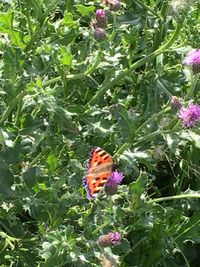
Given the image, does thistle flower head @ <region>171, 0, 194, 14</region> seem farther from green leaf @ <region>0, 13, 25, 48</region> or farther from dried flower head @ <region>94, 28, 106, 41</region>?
green leaf @ <region>0, 13, 25, 48</region>

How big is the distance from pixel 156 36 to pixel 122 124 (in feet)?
2.15

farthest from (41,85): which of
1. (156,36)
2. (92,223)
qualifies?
(156,36)

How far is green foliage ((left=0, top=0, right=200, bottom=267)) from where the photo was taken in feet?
7.42

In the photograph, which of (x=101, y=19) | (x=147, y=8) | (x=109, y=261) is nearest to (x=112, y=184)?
(x=109, y=261)

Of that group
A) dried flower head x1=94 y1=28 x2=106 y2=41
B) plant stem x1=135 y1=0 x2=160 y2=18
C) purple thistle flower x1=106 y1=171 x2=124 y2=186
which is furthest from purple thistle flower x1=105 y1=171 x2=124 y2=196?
plant stem x1=135 y1=0 x2=160 y2=18

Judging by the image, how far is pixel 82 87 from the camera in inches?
106

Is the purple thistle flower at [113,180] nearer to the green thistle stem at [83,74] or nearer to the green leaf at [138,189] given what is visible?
the green leaf at [138,189]

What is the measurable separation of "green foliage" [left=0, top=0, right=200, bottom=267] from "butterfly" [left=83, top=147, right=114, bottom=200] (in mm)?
146

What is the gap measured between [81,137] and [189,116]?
0.54 meters

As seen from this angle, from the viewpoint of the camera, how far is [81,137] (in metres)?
2.65

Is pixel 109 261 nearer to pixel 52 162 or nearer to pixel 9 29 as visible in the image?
pixel 52 162

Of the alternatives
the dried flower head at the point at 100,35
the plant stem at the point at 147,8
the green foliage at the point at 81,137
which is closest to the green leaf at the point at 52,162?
the green foliage at the point at 81,137

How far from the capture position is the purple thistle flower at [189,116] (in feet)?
7.47

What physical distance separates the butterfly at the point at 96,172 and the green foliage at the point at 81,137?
0.15 m
